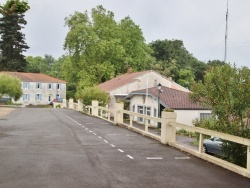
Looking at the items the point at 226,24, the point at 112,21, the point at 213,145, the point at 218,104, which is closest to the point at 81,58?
the point at 112,21

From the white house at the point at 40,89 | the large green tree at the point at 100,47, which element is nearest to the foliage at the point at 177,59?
the large green tree at the point at 100,47

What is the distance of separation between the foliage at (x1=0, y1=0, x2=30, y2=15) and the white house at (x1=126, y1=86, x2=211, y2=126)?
21.6 m

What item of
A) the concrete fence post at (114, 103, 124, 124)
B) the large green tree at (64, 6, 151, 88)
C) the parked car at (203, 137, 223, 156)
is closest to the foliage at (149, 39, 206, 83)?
the large green tree at (64, 6, 151, 88)

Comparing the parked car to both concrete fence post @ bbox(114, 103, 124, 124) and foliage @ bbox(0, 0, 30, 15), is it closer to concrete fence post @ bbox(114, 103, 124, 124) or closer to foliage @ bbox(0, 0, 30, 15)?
concrete fence post @ bbox(114, 103, 124, 124)

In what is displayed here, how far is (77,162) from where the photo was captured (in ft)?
33.3

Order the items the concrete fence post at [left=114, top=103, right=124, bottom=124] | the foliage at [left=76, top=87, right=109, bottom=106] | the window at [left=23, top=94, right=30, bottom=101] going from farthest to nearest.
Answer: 1. the window at [left=23, top=94, right=30, bottom=101]
2. the foliage at [left=76, top=87, right=109, bottom=106]
3. the concrete fence post at [left=114, top=103, right=124, bottom=124]

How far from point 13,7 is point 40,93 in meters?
78.3

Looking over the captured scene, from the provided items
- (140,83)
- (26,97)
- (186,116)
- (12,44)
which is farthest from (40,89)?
(186,116)

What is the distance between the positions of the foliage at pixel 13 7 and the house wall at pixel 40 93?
246 ft

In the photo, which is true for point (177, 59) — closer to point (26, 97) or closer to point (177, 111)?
point (26, 97)

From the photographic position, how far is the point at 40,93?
87188 mm

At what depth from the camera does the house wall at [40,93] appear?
84.8 metres

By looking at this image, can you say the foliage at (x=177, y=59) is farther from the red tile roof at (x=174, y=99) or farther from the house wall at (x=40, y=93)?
the red tile roof at (x=174, y=99)

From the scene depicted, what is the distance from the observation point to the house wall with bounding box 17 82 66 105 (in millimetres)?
84750
